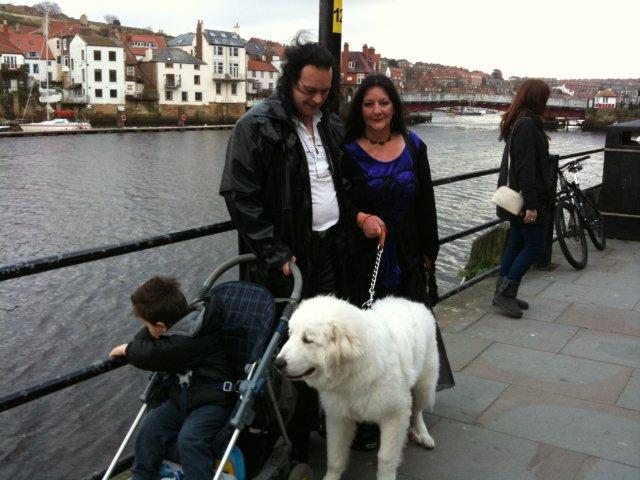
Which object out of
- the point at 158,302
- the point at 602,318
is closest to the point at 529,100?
the point at 602,318

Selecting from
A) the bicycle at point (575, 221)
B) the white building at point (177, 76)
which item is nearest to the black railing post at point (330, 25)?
the bicycle at point (575, 221)

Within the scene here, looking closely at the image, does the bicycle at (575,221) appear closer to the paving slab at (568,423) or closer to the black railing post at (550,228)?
the black railing post at (550,228)

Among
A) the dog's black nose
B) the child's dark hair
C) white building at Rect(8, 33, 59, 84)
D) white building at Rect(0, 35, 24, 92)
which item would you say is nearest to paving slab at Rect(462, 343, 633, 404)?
the dog's black nose

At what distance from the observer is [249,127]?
3.00 meters

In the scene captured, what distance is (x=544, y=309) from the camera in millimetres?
6027

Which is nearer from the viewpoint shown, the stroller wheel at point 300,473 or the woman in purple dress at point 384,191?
the stroller wheel at point 300,473

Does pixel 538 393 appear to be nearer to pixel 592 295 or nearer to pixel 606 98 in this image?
pixel 592 295

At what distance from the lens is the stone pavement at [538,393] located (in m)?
3.41

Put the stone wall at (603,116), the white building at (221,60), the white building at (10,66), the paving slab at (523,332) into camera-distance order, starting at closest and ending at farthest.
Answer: the paving slab at (523,332) < the stone wall at (603,116) < the white building at (10,66) < the white building at (221,60)

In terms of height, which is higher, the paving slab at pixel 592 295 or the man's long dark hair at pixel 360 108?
the man's long dark hair at pixel 360 108

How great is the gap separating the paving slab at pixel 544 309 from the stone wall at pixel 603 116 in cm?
8141

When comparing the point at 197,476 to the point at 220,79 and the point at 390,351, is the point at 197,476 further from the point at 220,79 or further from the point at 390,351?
the point at 220,79

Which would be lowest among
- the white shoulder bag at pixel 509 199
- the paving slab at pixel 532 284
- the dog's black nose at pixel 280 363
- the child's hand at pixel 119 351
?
the paving slab at pixel 532 284

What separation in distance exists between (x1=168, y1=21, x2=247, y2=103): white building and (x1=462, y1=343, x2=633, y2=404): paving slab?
3479 inches
